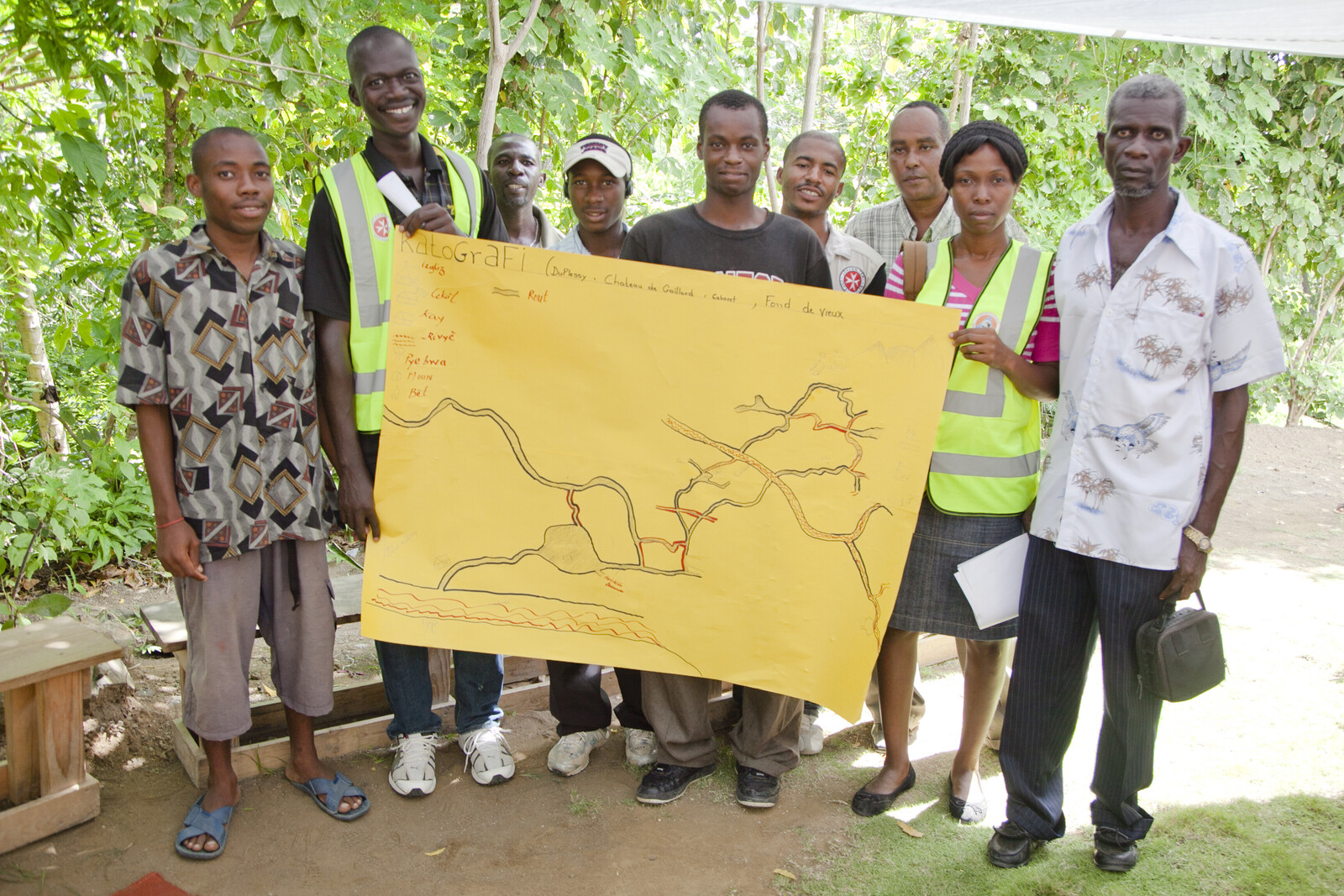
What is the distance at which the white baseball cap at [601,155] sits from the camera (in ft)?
9.43

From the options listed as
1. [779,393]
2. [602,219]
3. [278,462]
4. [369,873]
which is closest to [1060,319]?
[779,393]

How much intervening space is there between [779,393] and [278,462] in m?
1.33

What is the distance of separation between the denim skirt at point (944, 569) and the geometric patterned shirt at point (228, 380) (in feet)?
5.43

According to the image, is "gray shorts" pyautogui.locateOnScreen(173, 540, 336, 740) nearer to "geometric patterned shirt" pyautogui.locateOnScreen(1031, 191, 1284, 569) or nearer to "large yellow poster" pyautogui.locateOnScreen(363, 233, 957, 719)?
"large yellow poster" pyautogui.locateOnScreen(363, 233, 957, 719)

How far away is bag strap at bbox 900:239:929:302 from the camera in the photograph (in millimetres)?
2484

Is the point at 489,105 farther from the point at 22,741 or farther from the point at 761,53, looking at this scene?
the point at 22,741

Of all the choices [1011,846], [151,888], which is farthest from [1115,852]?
[151,888]

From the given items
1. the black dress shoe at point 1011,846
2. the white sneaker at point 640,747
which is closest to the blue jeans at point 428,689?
the white sneaker at point 640,747

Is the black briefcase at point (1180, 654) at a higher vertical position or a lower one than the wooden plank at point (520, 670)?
higher

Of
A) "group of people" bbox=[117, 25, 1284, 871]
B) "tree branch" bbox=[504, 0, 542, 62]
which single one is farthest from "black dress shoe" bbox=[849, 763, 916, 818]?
"tree branch" bbox=[504, 0, 542, 62]

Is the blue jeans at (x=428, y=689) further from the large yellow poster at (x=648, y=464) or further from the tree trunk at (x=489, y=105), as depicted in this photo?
the tree trunk at (x=489, y=105)

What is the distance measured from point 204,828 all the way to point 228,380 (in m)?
1.22

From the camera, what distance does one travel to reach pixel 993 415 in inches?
93.0

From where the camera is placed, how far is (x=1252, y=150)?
758 centimetres
